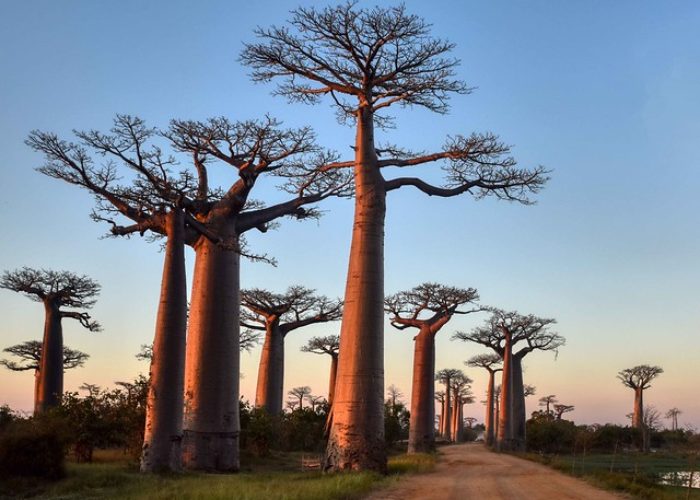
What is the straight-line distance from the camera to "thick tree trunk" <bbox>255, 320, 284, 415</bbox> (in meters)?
30.3

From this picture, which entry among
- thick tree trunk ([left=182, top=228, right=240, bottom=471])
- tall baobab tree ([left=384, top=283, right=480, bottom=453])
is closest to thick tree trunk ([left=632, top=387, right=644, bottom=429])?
tall baobab tree ([left=384, top=283, right=480, bottom=453])

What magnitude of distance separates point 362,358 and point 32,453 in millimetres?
6133

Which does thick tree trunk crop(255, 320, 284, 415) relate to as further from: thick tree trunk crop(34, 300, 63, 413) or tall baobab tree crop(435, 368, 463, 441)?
tall baobab tree crop(435, 368, 463, 441)

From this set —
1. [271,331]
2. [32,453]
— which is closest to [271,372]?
[271,331]

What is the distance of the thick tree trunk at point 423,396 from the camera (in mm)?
28047

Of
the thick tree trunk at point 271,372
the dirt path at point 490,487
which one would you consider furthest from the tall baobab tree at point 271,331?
the dirt path at point 490,487

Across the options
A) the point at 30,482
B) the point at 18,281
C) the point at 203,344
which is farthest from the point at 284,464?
the point at 18,281

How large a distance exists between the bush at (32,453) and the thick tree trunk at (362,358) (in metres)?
4.92

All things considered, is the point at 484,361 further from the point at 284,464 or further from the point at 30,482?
the point at 30,482

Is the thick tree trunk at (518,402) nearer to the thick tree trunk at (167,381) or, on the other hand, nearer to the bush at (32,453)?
the thick tree trunk at (167,381)

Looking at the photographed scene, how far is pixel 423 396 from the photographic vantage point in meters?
28.0

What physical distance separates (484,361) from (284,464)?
25.3m

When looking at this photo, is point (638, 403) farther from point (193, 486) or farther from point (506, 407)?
point (193, 486)

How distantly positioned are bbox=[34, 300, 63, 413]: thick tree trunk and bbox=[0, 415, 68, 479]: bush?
51.2 ft
